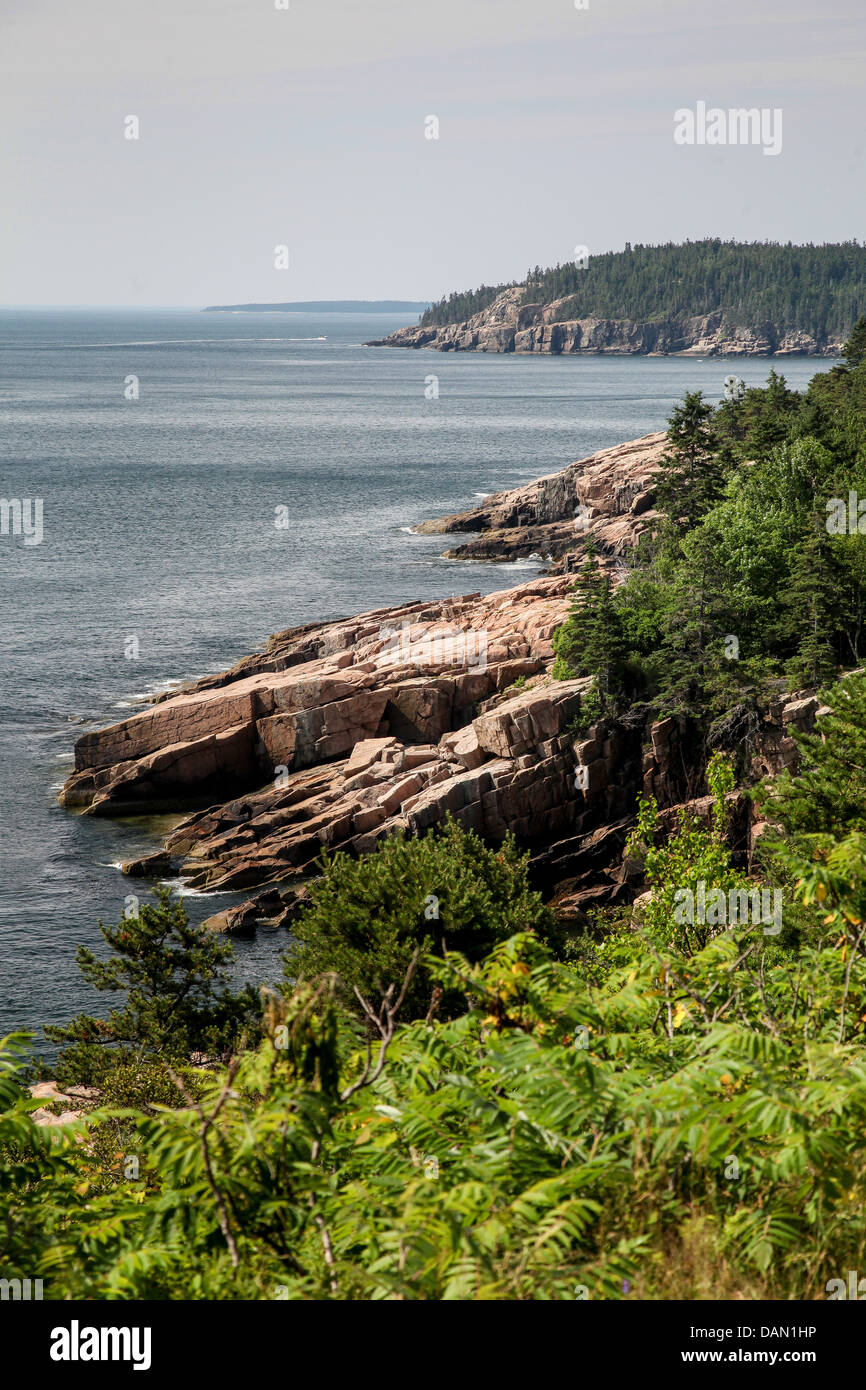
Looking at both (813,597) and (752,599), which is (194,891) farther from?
(813,597)

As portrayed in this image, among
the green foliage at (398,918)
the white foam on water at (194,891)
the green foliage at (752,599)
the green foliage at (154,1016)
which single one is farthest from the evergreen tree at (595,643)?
the green foliage at (154,1016)

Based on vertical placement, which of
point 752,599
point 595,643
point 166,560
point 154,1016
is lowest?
point 154,1016

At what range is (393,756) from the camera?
44.2m

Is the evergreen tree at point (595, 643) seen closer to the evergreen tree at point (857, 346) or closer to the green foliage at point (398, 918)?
the green foliage at point (398, 918)

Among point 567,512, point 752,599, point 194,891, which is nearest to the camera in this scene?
point 194,891

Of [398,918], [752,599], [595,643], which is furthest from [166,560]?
[398,918]

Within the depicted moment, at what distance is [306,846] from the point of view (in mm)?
41375

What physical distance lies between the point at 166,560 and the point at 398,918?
67.3m

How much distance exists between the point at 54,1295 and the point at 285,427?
16388 cm

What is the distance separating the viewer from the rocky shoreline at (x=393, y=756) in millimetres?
40062

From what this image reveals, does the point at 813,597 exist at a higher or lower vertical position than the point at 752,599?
higher

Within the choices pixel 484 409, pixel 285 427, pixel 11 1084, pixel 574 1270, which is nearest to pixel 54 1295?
pixel 11 1084

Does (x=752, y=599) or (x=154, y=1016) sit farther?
(x=752, y=599)
